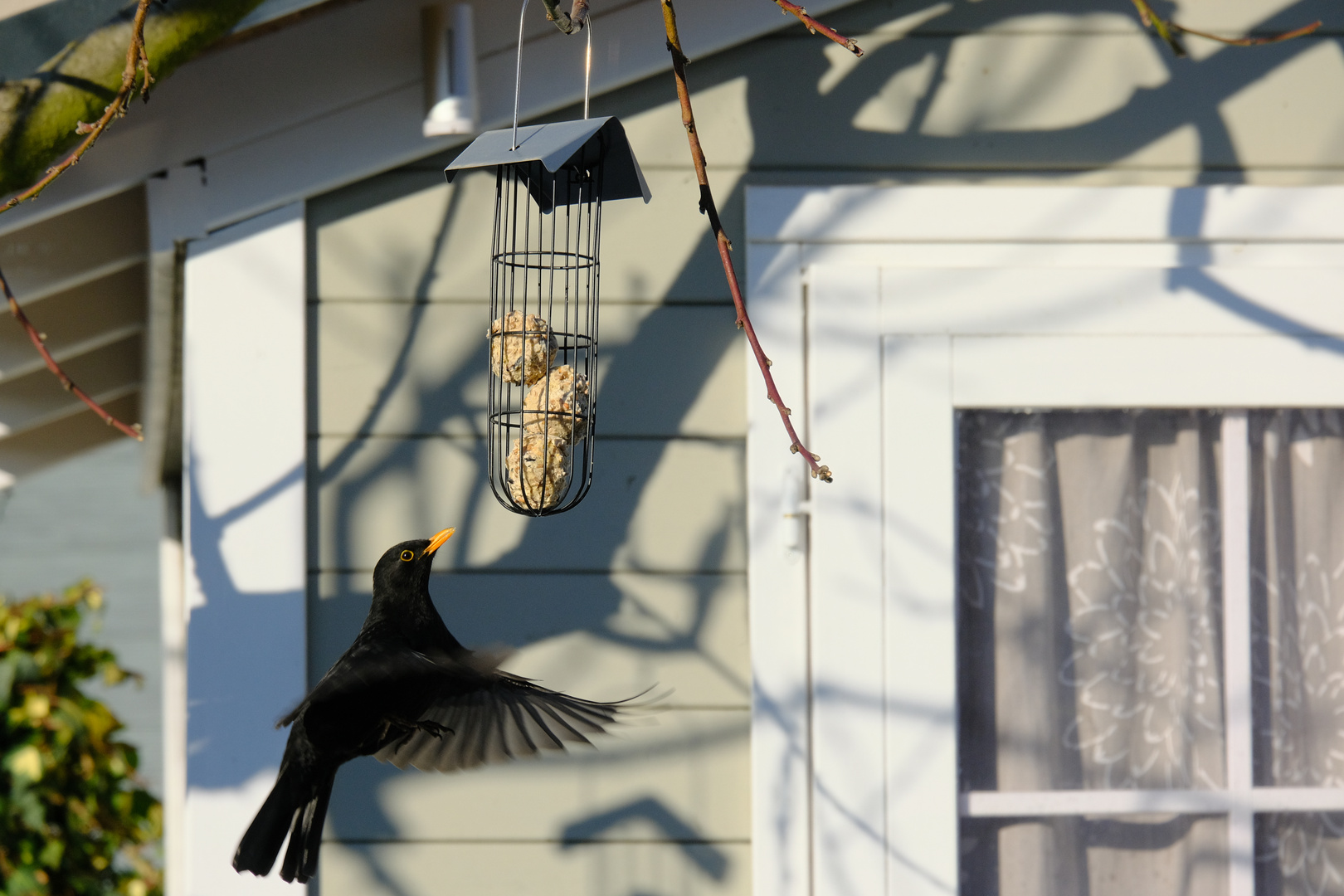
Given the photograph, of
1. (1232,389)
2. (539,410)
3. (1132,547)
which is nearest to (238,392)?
(539,410)

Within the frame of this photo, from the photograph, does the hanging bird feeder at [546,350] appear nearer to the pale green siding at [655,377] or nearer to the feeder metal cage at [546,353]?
the feeder metal cage at [546,353]

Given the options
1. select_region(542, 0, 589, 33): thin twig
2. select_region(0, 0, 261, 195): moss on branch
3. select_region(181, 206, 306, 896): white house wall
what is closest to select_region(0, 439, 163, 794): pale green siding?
select_region(181, 206, 306, 896): white house wall

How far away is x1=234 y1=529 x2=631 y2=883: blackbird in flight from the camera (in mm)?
1263

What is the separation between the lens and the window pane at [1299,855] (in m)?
1.73

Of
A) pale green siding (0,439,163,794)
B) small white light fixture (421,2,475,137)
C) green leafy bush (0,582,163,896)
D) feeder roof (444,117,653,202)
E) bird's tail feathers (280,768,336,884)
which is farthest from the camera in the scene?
pale green siding (0,439,163,794)

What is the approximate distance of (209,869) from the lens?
161 cm

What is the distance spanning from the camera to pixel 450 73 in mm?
1605

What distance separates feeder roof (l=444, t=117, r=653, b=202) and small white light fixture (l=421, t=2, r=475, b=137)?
36 cm

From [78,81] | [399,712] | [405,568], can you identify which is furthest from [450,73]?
[399,712]

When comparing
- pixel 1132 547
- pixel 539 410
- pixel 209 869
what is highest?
pixel 539 410

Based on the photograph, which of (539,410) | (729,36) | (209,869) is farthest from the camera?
(729,36)

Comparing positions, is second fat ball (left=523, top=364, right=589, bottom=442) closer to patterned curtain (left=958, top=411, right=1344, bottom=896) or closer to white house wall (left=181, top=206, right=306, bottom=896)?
white house wall (left=181, top=206, right=306, bottom=896)

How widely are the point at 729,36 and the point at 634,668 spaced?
0.99 m

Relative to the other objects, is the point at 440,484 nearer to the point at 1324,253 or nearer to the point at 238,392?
the point at 238,392
